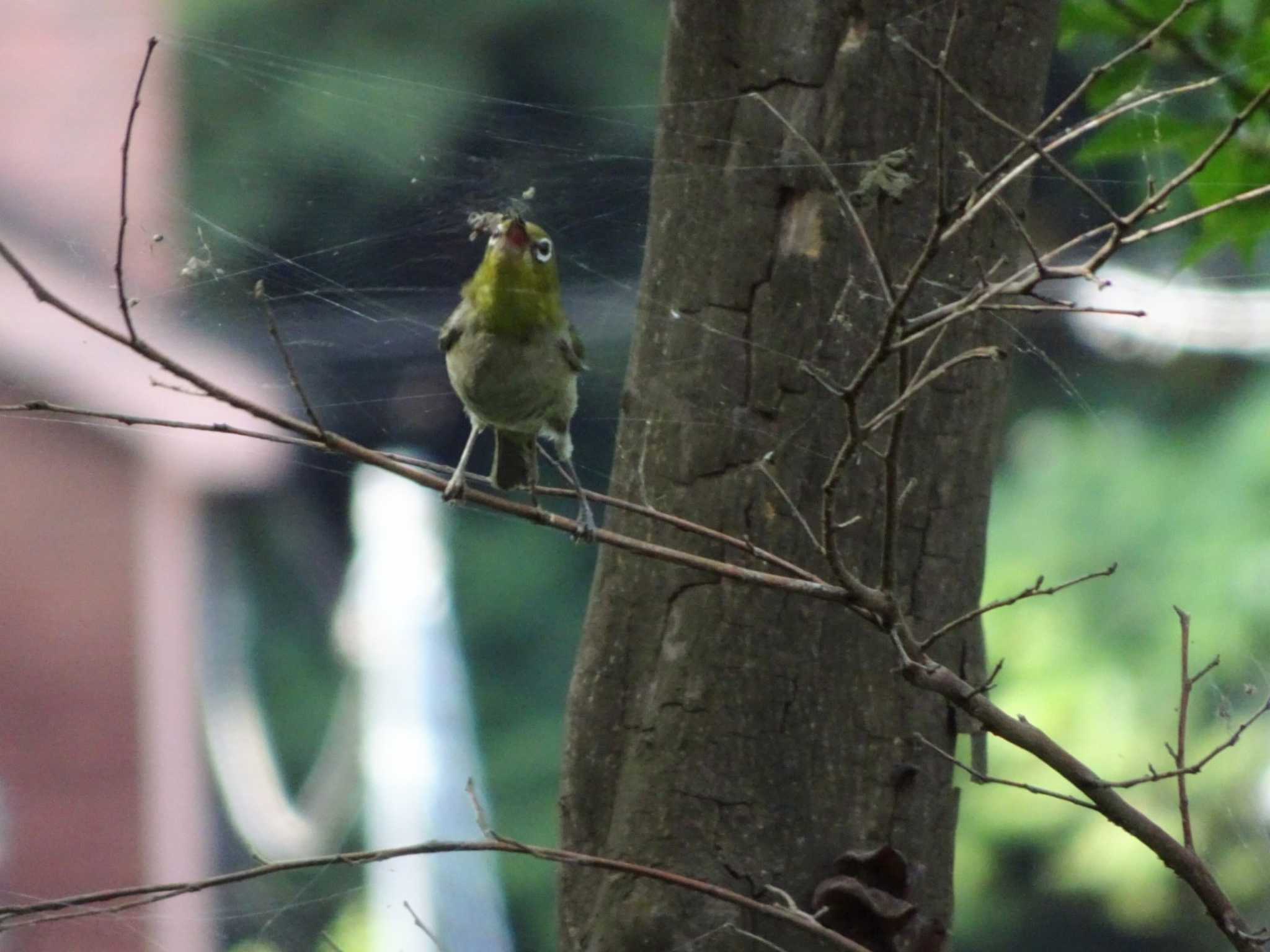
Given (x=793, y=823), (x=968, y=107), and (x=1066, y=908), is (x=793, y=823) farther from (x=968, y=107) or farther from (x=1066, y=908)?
(x=1066, y=908)

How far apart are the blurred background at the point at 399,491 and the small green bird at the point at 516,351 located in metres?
0.03

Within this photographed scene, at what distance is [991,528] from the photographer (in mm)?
4637

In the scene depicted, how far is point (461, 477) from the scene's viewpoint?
53.2 inches

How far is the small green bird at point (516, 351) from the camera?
1509 millimetres

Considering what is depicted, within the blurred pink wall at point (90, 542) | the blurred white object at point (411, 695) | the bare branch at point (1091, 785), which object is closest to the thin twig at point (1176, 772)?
the bare branch at point (1091, 785)

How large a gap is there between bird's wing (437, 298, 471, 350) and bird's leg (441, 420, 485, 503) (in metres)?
0.10

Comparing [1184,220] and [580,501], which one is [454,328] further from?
[1184,220]

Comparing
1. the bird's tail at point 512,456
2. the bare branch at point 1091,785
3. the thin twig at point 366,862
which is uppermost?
the bird's tail at point 512,456

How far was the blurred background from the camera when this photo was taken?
4.35ft

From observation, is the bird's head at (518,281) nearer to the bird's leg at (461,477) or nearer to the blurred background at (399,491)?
the blurred background at (399,491)

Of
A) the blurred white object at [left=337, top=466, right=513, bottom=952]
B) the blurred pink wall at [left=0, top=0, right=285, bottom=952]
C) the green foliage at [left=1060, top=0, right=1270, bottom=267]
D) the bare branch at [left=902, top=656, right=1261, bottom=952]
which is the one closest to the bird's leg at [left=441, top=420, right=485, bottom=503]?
the bare branch at [left=902, top=656, right=1261, bottom=952]

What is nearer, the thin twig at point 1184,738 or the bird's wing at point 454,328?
the thin twig at point 1184,738

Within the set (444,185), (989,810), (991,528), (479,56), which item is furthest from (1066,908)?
(444,185)

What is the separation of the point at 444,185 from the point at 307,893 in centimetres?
69
